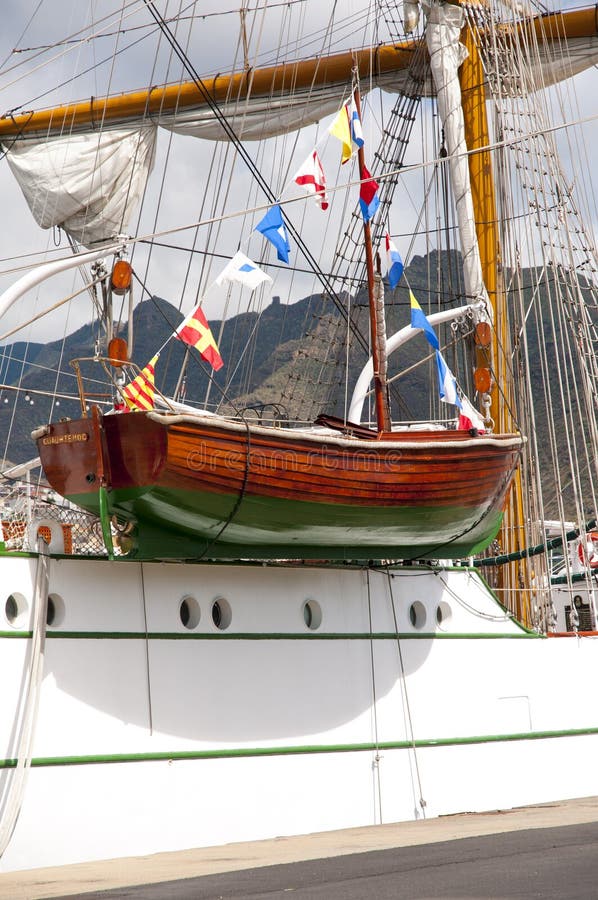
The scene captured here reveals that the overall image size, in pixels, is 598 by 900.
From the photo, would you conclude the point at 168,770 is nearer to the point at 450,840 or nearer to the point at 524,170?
the point at 450,840

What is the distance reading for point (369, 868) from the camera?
25.6 feet

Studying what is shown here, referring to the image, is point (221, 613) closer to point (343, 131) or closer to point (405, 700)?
point (405, 700)

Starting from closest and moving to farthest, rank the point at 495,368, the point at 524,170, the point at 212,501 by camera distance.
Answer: the point at 212,501 < the point at 495,368 < the point at 524,170

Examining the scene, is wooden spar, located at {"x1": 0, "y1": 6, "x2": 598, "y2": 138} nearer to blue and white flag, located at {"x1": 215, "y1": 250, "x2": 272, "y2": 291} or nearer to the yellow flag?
the yellow flag

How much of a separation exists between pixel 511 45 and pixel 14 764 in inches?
496

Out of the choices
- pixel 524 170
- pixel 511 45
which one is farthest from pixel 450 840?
pixel 511 45

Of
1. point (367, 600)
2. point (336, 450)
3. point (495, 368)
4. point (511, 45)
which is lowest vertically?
point (367, 600)

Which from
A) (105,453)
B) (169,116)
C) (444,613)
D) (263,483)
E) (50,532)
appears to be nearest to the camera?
(105,453)

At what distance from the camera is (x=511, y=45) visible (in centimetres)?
1752

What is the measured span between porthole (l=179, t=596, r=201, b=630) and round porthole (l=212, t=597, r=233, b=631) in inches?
7.7

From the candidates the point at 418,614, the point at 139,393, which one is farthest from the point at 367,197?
the point at 418,614

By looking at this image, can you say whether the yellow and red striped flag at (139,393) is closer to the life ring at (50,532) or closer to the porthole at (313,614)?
the life ring at (50,532)

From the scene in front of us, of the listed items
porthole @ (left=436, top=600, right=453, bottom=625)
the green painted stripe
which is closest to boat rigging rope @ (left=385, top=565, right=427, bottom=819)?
the green painted stripe

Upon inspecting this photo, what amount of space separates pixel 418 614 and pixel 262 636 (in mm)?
2148
